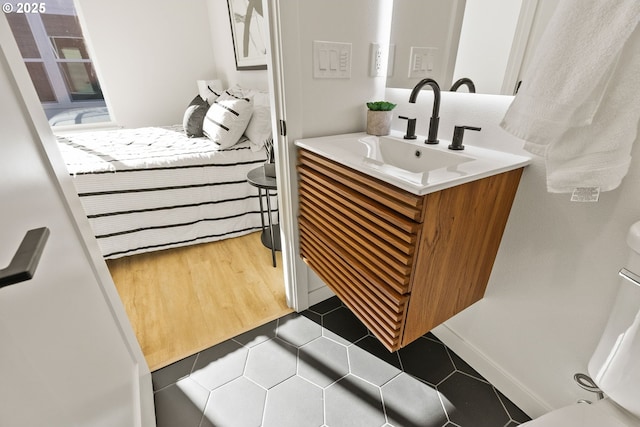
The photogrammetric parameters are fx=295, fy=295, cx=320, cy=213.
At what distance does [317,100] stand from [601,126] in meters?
0.89

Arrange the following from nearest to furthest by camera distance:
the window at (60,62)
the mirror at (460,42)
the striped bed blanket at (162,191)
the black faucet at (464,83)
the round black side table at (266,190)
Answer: the mirror at (460,42) < the black faucet at (464,83) < the round black side table at (266,190) < the striped bed blanket at (162,191) < the window at (60,62)

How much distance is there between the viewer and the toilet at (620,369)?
0.67 m

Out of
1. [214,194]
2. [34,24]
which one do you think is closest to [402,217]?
[214,194]

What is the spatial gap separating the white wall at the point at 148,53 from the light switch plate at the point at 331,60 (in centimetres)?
325

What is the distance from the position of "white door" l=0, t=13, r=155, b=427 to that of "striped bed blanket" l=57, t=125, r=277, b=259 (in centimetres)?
113

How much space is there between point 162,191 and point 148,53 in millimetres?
2459

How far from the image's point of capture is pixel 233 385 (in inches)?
47.7

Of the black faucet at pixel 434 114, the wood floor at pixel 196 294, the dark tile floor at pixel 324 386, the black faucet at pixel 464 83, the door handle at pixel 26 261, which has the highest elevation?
the black faucet at pixel 464 83

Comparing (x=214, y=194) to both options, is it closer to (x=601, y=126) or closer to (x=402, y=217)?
(x=402, y=217)

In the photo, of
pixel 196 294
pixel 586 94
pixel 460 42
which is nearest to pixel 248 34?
pixel 460 42

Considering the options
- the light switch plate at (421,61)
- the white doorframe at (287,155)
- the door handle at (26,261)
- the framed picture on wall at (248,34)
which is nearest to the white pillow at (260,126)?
the framed picture on wall at (248,34)

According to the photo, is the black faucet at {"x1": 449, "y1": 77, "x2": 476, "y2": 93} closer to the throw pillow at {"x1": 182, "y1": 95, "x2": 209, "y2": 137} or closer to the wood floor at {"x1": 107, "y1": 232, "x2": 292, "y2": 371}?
the wood floor at {"x1": 107, "y1": 232, "x2": 292, "y2": 371}

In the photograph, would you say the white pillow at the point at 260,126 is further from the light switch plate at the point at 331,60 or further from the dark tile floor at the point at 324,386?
the dark tile floor at the point at 324,386

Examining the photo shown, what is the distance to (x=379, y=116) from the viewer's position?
127cm
